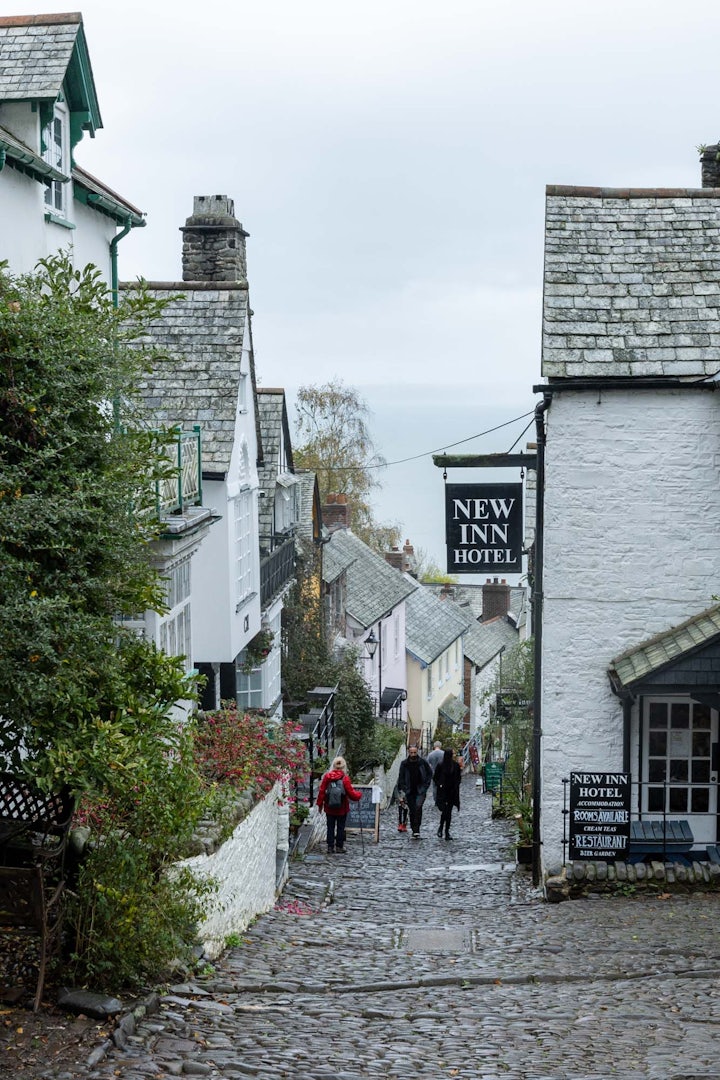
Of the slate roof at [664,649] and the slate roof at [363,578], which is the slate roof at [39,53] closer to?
the slate roof at [664,649]

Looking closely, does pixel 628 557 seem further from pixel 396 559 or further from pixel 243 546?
pixel 396 559

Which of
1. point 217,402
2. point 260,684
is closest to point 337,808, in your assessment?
point 260,684

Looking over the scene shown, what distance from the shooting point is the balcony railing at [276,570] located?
25609mm

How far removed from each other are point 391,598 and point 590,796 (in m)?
31.0

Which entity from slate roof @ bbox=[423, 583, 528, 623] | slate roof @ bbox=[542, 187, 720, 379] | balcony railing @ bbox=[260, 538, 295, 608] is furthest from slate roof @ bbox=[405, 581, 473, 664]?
slate roof @ bbox=[542, 187, 720, 379]

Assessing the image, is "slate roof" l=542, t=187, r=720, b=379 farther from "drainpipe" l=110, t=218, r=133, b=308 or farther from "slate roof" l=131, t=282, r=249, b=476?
"slate roof" l=131, t=282, r=249, b=476

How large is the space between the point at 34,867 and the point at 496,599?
212 ft

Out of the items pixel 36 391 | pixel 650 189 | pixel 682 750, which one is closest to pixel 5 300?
pixel 36 391

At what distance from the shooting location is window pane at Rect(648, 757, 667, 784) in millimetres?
16234

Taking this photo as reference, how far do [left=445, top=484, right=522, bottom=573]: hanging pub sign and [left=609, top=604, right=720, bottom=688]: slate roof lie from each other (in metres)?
1.89

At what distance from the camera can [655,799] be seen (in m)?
16.3

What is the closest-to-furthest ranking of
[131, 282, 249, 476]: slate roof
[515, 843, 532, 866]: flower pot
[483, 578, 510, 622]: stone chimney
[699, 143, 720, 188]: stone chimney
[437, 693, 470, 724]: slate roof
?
[515, 843, 532, 866]: flower pot, [699, 143, 720, 188]: stone chimney, [131, 282, 249, 476]: slate roof, [437, 693, 470, 724]: slate roof, [483, 578, 510, 622]: stone chimney

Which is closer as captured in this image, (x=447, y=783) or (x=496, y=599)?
(x=447, y=783)

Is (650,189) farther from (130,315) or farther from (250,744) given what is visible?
(130,315)
